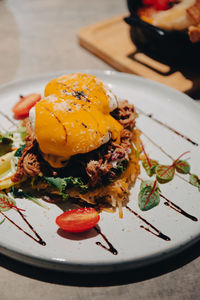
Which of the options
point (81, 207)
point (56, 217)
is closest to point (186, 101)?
point (81, 207)

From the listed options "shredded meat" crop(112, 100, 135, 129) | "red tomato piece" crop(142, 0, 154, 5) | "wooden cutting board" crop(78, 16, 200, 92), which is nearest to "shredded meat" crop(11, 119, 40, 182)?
"shredded meat" crop(112, 100, 135, 129)

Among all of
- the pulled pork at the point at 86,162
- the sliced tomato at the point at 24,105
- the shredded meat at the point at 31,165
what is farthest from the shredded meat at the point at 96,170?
the sliced tomato at the point at 24,105

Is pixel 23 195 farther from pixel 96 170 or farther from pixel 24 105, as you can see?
pixel 24 105

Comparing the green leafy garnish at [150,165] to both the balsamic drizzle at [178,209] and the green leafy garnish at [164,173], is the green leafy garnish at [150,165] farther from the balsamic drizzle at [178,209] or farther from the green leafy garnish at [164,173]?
the balsamic drizzle at [178,209]

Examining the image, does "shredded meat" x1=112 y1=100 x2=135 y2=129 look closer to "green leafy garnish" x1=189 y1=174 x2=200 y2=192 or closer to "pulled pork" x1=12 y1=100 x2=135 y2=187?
"pulled pork" x1=12 y1=100 x2=135 y2=187

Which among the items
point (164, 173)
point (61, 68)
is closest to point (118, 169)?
point (164, 173)

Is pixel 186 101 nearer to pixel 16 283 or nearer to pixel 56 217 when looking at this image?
pixel 56 217
